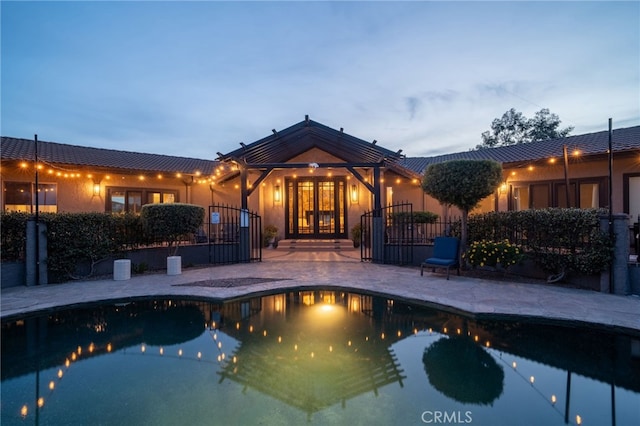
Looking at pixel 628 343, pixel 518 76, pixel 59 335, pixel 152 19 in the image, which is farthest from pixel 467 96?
pixel 59 335

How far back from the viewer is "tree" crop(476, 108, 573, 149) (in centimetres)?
2775

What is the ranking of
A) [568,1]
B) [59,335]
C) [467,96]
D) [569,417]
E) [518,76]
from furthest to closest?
[467,96], [518,76], [568,1], [59,335], [569,417]

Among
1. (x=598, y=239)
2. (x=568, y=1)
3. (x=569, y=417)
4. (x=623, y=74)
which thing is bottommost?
(x=569, y=417)

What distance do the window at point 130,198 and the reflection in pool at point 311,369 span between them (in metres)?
10.4

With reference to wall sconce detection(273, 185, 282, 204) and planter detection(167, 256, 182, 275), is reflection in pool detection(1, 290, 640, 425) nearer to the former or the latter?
planter detection(167, 256, 182, 275)

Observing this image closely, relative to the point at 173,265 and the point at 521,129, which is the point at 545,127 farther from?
the point at 173,265

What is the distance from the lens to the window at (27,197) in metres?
12.8

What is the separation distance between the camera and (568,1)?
1110 centimetres

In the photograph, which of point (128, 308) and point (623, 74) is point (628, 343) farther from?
point (623, 74)

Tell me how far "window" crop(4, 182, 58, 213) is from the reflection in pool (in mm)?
9784

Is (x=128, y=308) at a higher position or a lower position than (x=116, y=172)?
lower

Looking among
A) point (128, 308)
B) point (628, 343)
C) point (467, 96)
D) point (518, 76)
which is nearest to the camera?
point (628, 343)

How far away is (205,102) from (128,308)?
19.8 m

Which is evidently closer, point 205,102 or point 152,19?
point 152,19
